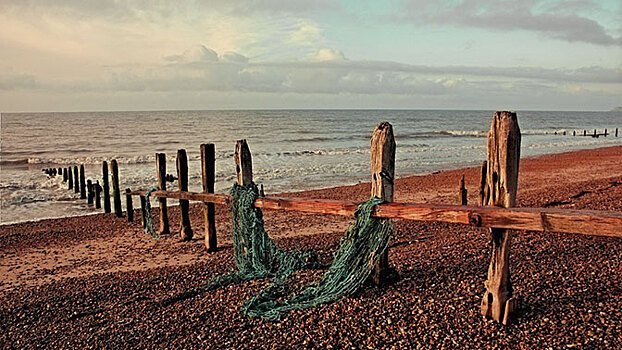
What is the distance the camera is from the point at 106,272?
8.70 metres

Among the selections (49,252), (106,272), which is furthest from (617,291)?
(49,252)

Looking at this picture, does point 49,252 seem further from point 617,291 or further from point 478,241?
point 617,291

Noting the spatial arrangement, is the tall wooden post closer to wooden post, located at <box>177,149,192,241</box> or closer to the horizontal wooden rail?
the horizontal wooden rail

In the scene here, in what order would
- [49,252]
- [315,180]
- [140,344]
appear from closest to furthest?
1. [140,344]
2. [49,252]
3. [315,180]

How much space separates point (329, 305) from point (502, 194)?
2.40 m

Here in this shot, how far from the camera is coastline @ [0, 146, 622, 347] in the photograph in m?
4.80

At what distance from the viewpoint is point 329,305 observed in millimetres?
5543

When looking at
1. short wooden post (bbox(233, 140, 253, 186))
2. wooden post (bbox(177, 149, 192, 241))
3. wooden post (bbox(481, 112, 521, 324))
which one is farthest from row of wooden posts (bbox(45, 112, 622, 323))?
wooden post (bbox(177, 149, 192, 241))

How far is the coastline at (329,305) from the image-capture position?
189 inches

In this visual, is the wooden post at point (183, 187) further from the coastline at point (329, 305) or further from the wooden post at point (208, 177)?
the wooden post at point (208, 177)

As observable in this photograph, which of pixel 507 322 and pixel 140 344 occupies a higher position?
pixel 507 322

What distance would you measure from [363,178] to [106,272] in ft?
50.4

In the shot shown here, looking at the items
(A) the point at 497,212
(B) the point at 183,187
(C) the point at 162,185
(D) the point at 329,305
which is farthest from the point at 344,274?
(C) the point at 162,185

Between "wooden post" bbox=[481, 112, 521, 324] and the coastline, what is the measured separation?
229 mm
